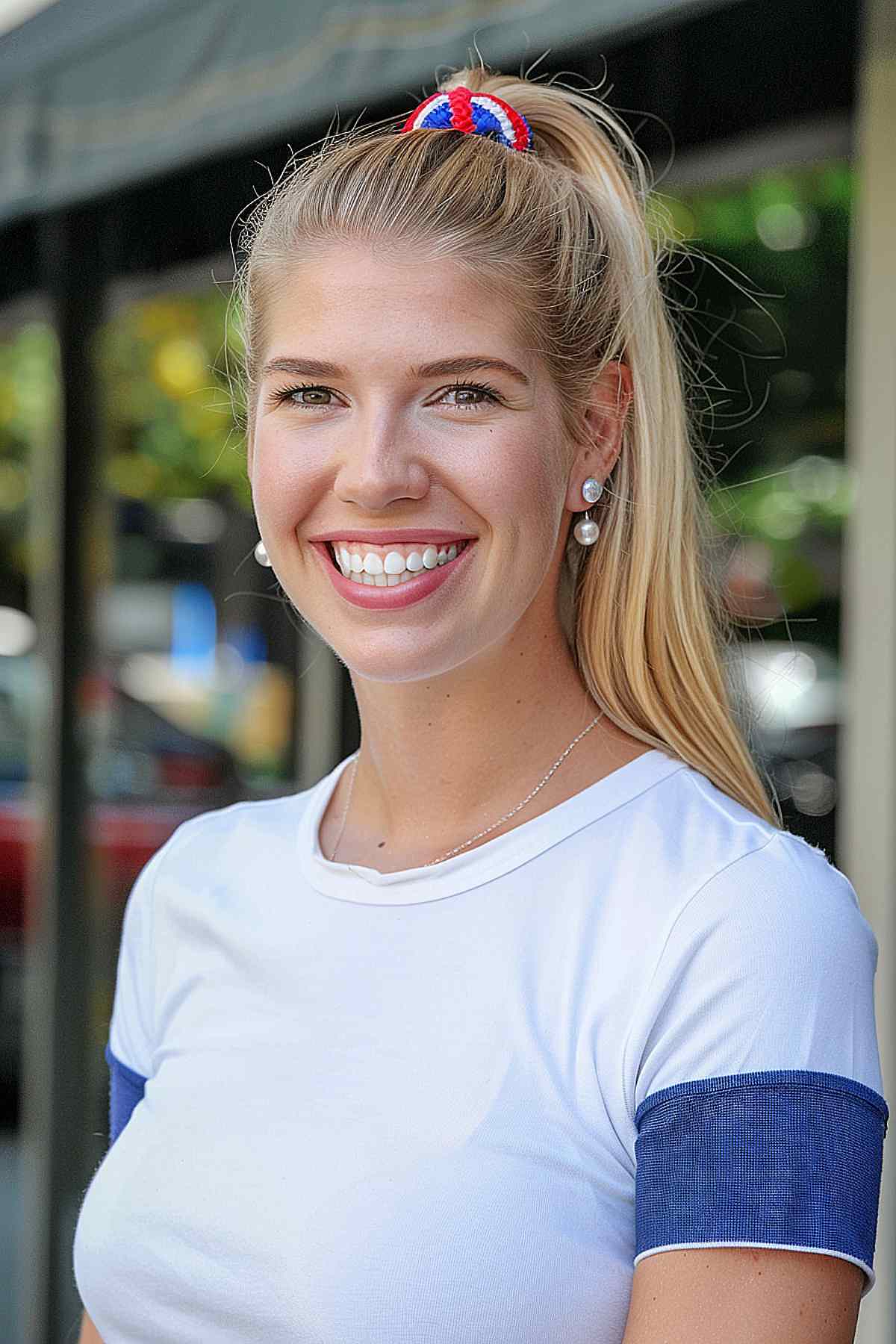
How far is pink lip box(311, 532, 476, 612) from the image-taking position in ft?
4.08

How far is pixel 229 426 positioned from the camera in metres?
1.89

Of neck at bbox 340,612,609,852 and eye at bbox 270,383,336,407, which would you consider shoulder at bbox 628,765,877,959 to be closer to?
neck at bbox 340,612,609,852

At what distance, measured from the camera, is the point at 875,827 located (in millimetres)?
2455

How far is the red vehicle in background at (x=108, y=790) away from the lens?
4344mm

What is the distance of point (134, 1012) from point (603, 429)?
67 cm

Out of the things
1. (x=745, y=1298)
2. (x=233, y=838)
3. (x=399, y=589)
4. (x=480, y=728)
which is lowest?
(x=745, y=1298)

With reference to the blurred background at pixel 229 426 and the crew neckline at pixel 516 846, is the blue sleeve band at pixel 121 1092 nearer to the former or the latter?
the crew neckline at pixel 516 846

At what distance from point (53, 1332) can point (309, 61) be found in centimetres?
308

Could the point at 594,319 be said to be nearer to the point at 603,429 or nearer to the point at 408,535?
the point at 603,429

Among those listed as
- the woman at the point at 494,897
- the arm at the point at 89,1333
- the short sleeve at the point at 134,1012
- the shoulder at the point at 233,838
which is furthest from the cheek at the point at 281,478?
the arm at the point at 89,1333

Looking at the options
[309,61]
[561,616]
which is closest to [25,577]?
[309,61]

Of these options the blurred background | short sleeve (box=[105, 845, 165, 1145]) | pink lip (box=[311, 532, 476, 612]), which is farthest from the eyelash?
short sleeve (box=[105, 845, 165, 1145])

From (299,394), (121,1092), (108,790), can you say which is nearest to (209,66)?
(299,394)

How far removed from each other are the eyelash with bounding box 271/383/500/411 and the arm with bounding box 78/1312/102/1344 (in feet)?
2.65
